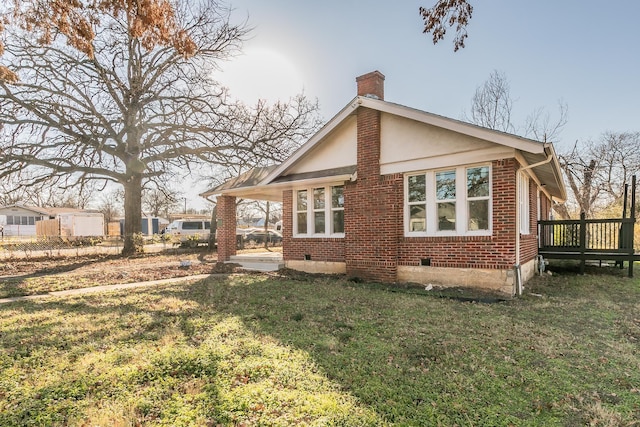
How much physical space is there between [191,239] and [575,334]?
2018 cm

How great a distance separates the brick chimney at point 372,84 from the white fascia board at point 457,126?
1413 mm

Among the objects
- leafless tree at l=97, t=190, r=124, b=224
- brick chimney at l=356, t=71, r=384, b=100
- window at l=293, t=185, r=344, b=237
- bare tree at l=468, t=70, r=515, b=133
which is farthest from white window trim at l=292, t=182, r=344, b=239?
leafless tree at l=97, t=190, r=124, b=224

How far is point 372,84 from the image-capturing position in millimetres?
10430

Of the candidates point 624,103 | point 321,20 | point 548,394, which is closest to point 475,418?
point 548,394

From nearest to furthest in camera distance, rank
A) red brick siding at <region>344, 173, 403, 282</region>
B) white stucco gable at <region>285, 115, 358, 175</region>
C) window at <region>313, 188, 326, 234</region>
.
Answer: red brick siding at <region>344, 173, 403, 282</region>
white stucco gable at <region>285, 115, 358, 175</region>
window at <region>313, 188, 326, 234</region>

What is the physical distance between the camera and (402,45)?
29.8 feet

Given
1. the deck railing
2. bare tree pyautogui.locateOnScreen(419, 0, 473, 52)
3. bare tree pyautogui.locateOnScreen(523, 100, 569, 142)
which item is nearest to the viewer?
bare tree pyautogui.locateOnScreen(419, 0, 473, 52)

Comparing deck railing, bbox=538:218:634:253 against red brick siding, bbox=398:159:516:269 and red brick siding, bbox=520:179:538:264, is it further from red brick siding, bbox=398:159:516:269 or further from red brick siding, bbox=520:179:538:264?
red brick siding, bbox=398:159:516:269

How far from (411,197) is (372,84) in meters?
3.87

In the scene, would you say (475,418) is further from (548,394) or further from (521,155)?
(521,155)

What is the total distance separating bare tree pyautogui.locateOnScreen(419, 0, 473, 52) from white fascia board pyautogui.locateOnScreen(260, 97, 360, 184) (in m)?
3.97

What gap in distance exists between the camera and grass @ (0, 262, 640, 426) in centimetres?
289

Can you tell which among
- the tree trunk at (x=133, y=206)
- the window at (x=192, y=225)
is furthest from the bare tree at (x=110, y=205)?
the tree trunk at (x=133, y=206)

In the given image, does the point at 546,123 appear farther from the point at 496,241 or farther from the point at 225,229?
the point at 225,229
